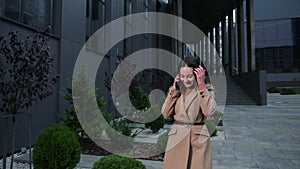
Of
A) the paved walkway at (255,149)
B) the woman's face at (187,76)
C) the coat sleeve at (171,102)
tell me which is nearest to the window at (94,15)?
the paved walkway at (255,149)

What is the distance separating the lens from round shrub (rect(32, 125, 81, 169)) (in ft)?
11.7

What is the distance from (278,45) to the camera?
3191 cm

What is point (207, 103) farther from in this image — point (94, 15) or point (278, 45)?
point (278, 45)

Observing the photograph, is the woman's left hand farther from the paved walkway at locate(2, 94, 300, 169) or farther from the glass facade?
the glass facade

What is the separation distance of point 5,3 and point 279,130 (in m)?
8.26

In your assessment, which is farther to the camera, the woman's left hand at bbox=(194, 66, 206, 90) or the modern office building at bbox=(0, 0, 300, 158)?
the modern office building at bbox=(0, 0, 300, 158)

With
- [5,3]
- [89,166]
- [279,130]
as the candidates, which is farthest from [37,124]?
[279,130]

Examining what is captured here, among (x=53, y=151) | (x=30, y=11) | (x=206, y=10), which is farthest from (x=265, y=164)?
(x=206, y=10)

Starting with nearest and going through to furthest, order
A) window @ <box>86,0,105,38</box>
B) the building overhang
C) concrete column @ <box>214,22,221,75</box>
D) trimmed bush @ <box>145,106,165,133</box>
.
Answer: trimmed bush @ <box>145,106,165,133</box>, window @ <box>86,0,105,38</box>, the building overhang, concrete column @ <box>214,22,221,75</box>

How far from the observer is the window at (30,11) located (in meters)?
5.15

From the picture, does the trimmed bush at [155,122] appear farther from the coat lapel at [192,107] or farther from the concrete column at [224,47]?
the concrete column at [224,47]

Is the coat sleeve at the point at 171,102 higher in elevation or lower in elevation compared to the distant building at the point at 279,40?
lower

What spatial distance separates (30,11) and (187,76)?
5142mm

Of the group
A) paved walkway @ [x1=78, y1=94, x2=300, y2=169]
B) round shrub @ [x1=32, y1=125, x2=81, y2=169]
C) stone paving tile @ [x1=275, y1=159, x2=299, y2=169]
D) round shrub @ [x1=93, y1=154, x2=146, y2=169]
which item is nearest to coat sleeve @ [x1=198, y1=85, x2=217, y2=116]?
round shrub @ [x1=93, y1=154, x2=146, y2=169]
